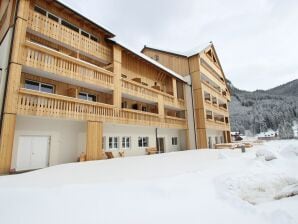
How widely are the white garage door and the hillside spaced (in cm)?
6664

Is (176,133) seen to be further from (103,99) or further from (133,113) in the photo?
(103,99)

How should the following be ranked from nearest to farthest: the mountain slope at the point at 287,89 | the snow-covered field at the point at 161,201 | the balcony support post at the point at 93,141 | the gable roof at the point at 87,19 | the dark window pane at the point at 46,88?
1. the snow-covered field at the point at 161,201
2. the balcony support post at the point at 93,141
3. the dark window pane at the point at 46,88
4. the gable roof at the point at 87,19
5. the mountain slope at the point at 287,89

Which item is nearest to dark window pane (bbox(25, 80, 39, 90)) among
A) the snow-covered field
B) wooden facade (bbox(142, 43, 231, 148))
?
the snow-covered field

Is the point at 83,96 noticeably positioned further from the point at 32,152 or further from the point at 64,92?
the point at 32,152

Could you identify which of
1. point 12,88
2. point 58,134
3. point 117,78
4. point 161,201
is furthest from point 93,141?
point 161,201

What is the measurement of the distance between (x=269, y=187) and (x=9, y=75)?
1247 centimetres

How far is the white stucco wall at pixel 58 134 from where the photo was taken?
10.8 meters

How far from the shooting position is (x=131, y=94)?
16.4 m

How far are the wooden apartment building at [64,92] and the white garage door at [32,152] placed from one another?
0.05 m

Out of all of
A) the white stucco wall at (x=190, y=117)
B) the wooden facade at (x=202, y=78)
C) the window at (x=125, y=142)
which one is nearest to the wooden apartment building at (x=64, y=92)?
the window at (x=125, y=142)

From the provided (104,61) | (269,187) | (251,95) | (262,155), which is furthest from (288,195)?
(251,95)

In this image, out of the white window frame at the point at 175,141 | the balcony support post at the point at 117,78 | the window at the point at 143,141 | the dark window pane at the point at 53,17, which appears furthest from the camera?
the white window frame at the point at 175,141

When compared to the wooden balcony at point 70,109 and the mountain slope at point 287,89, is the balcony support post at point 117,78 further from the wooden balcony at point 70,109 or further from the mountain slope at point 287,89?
the mountain slope at point 287,89

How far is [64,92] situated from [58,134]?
119 inches
